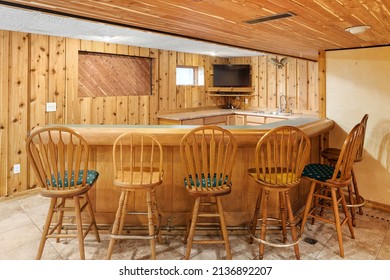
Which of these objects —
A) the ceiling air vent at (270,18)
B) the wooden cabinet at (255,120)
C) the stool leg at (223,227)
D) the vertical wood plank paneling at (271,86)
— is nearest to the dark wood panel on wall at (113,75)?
the wooden cabinet at (255,120)

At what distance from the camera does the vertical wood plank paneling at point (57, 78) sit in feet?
13.9

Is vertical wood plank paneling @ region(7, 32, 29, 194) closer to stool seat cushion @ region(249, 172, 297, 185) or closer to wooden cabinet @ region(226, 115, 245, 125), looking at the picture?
stool seat cushion @ region(249, 172, 297, 185)

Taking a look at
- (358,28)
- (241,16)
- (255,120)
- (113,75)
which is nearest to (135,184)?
(241,16)

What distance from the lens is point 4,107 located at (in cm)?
382

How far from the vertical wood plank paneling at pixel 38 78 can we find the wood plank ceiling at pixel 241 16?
194 centimetres

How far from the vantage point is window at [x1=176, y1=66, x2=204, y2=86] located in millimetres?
6418

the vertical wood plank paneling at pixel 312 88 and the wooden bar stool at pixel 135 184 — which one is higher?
the vertical wood plank paneling at pixel 312 88

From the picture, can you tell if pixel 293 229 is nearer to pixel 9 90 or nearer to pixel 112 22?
pixel 112 22

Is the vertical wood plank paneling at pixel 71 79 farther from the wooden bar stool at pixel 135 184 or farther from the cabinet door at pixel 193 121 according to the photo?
the wooden bar stool at pixel 135 184

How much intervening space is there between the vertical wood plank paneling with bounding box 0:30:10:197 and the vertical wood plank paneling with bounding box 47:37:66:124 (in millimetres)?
527

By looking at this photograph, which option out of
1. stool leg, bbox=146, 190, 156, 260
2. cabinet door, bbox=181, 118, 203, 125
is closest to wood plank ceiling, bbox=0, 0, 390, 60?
stool leg, bbox=146, 190, 156, 260

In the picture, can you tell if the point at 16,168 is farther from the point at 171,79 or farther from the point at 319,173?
the point at 319,173

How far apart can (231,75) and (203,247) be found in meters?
4.82

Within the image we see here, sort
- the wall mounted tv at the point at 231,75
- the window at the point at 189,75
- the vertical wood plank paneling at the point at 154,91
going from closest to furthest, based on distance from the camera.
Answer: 1. the vertical wood plank paneling at the point at 154,91
2. the window at the point at 189,75
3. the wall mounted tv at the point at 231,75
